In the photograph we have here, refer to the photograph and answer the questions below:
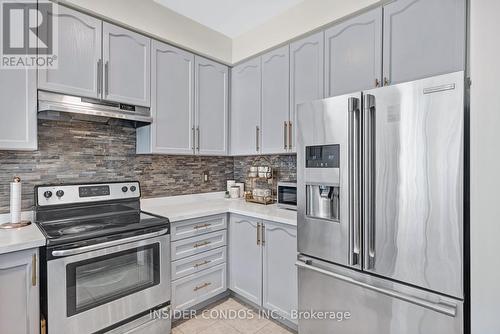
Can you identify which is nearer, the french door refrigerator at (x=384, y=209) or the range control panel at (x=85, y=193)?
the french door refrigerator at (x=384, y=209)

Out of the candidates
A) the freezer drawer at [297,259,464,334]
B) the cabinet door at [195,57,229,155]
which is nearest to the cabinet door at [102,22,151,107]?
the cabinet door at [195,57,229,155]

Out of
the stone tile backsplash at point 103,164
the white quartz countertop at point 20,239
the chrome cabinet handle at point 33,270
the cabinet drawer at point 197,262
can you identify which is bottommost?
the cabinet drawer at point 197,262

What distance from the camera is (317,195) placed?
171cm

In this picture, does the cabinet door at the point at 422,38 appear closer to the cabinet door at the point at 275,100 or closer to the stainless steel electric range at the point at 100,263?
the cabinet door at the point at 275,100

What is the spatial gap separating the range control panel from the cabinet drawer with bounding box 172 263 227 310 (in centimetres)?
84

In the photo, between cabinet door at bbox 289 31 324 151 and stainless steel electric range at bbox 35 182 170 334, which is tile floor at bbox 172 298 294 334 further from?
cabinet door at bbox 289 31 324 151

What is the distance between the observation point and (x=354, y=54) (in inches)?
73.5

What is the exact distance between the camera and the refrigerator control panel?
157 cm

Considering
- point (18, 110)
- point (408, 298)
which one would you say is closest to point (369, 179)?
point (408, 298)

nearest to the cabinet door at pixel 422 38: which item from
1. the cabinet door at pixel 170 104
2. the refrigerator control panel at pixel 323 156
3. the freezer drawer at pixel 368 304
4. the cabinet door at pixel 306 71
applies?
the cabinet door at pixel 306 71

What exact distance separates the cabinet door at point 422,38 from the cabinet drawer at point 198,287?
6.73 feet

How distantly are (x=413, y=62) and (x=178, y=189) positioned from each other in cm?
224

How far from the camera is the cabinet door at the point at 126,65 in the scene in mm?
1971

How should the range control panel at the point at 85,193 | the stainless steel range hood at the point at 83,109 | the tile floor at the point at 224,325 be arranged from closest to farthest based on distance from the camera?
the stainless steel range hood at the point at 83,109 → the range control panel at the point at 85,193 → the tile floor at the point at 224,325
